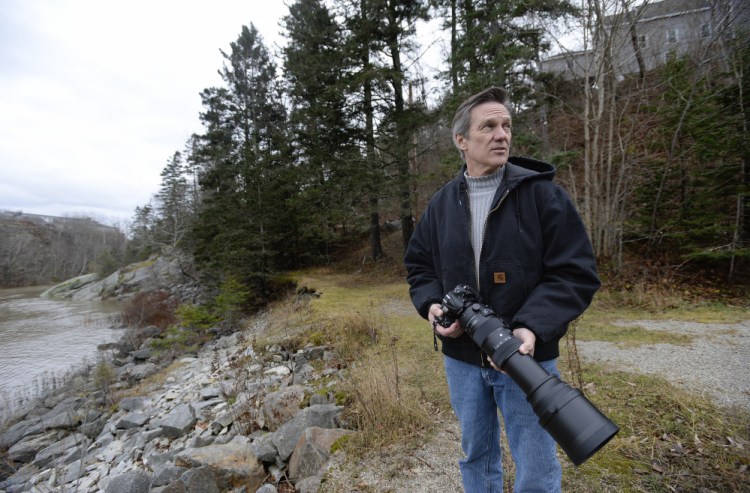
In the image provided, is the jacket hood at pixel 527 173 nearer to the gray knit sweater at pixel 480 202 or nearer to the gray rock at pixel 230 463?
the gray knit sweater at pixel 480 202

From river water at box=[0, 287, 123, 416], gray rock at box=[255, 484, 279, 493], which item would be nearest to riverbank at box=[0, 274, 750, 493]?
gray rock at box=[255, 484, 279, 493]

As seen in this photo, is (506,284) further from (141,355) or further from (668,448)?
(141,355)

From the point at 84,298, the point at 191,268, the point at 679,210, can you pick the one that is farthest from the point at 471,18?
the point at 84,298

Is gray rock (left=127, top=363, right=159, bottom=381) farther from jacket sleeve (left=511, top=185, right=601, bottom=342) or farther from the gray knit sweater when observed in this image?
jacket sleeve (left=511, top=185, right=601, bottom=342)

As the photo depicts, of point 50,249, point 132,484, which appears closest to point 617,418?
point 132,484

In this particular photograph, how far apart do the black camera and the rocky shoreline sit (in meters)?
1.94

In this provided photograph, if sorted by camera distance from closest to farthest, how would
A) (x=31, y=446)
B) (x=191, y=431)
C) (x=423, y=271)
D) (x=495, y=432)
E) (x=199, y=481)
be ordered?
(x=495, y=432)
(x=423, y=271)
(x=199, y=481)
(x=191, y=431)
(x=31, y=446)

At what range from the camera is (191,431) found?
4.31 m

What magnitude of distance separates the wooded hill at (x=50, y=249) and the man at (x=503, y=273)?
37119 millimetres

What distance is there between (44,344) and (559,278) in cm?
1662

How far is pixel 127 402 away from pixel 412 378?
18.4 ft

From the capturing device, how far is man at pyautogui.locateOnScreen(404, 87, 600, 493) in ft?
4.25

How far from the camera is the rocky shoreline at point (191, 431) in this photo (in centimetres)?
280

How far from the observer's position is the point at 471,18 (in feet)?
33.8
